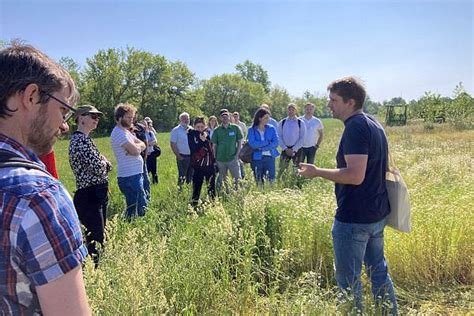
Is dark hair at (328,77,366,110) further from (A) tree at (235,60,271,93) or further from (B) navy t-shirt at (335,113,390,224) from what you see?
(A) tree at (235,60,271,93)

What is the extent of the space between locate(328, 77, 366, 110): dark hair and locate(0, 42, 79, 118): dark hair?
7.01 ft

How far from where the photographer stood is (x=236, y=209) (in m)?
4.52

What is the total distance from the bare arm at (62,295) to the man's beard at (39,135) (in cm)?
38

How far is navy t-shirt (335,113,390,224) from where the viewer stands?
9.00 feet

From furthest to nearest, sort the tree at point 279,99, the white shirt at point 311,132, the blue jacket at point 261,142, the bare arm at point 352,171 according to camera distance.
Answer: the tree at point 279,99
the white shirt at point 311,132
the blue jacket at point 261,142
the bare arm at point 352,171

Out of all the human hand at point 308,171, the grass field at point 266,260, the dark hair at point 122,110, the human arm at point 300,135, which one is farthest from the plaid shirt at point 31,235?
the human arm at point 300,135

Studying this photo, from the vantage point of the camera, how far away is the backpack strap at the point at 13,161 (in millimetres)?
1017

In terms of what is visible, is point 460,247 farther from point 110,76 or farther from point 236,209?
point 110,76

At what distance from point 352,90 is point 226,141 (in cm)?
474

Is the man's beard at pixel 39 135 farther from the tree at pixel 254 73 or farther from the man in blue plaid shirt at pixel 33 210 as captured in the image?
the tree at pixel 254 73

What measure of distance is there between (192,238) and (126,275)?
136cm

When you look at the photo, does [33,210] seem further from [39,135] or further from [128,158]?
[128,158]

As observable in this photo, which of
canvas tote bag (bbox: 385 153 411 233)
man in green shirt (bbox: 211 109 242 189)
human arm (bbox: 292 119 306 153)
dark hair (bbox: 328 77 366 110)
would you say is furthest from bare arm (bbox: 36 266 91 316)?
human arm (bbox: 292 119 306 153)

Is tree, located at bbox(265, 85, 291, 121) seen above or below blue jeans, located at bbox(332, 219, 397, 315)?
above
